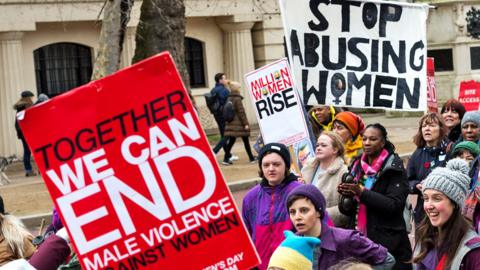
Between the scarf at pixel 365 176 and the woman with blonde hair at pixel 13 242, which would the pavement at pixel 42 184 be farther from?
the woman with blonde hair at pixel 13 242

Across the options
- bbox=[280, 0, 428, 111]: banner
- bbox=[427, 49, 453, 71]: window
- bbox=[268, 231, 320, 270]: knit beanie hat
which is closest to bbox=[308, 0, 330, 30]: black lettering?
bbox=[280, 0, 428, 111]: banner

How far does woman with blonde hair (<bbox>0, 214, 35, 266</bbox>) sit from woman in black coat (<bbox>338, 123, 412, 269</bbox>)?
2.05m

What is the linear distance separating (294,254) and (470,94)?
10.4m

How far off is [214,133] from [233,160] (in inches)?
258

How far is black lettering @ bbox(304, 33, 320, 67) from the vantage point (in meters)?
8.76

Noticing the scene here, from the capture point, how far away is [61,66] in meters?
A: 26.6

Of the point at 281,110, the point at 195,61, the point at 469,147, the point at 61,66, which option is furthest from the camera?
the point at 195,61

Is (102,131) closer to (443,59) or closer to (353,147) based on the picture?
(353,147)

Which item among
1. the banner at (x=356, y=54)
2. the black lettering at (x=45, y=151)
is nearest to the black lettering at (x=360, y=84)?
the banner at (x=356, y=54)

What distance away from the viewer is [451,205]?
5.46m

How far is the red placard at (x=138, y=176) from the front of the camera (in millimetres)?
4180

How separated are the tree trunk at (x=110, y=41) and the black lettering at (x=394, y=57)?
29.9 feet

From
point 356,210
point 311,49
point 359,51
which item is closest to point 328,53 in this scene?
point 311,49

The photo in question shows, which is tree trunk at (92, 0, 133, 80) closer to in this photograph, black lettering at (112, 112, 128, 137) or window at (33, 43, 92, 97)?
window at (33, 43, 92, 97)
